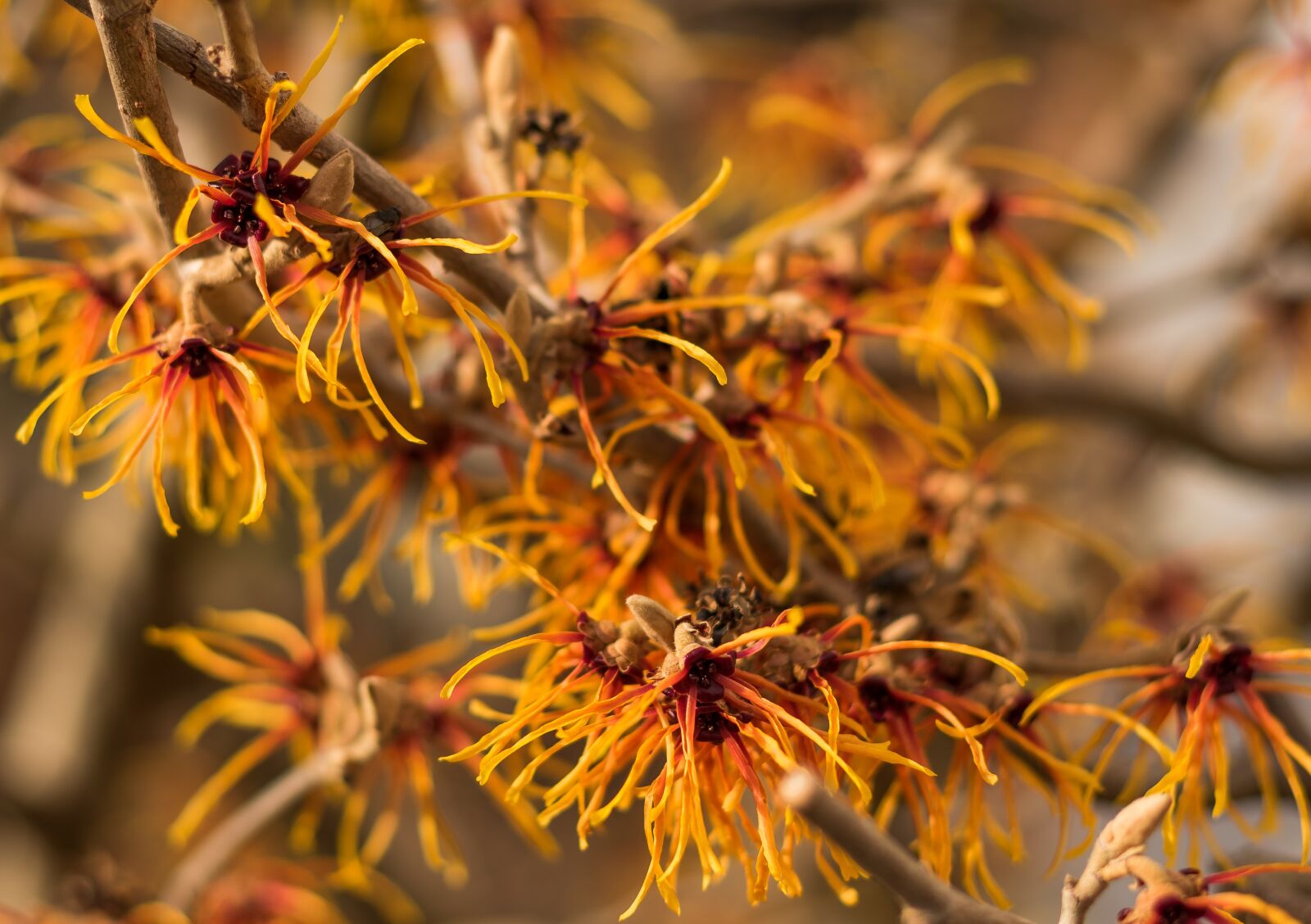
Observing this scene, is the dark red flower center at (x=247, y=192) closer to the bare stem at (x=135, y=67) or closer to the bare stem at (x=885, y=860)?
the bare stem at (x=135, y=67)

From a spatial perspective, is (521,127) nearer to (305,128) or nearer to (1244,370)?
(305,128)

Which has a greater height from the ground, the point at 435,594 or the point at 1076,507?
the point at 1076,507

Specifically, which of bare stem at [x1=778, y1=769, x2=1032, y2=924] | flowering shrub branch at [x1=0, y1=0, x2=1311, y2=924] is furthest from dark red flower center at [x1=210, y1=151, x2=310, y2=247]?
bare stem at [x1=778, y1=769, x2=1032, y2=924]

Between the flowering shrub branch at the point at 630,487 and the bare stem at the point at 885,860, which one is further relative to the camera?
the flowering shrub branch at the point at 630,487

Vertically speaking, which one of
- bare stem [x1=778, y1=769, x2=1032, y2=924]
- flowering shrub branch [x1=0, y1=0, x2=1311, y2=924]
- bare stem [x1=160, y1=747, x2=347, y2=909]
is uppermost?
flowering shrub branch [x1=0, y1=0, x2=1311, y2=924]

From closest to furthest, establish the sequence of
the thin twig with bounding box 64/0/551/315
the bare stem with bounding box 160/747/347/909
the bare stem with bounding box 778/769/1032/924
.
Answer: the bare stem with bounding box 778/769/1032/924 < the thin twig with bounding box 64/0/551/315 < the bare stem with bounding box 160/747/347/909

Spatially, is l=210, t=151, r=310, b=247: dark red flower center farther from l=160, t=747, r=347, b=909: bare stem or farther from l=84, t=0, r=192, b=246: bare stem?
l=160, t=747, r=347, b=909: bare stem

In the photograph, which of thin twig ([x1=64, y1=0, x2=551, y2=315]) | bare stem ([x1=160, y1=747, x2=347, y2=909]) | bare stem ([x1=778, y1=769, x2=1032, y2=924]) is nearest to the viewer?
bare stem ([x1=778, y1=769, x2=1032, y2=924])

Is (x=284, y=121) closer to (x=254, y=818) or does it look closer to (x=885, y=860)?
(x=885, y=860)

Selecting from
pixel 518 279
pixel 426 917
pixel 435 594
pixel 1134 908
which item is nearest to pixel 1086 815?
pixel 1134 908

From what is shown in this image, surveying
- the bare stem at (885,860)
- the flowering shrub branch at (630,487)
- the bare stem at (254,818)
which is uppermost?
the flowering shrub branch at (630,487)

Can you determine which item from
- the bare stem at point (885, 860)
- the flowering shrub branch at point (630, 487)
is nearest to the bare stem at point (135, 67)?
the flowering shrub branch at point (630, 487)
